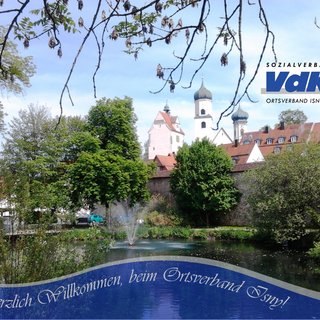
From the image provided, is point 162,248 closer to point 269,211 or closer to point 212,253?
point 212,253

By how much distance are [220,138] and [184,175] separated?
31.4 meters

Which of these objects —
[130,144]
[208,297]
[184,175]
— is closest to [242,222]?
[184,175]

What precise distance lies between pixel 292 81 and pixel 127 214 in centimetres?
2336

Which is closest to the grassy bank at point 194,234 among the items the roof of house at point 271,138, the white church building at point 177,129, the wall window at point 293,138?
the roof of house at point 271,138

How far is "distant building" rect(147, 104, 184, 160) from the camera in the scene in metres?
60.2

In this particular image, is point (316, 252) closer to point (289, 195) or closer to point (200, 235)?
point (289, 195)

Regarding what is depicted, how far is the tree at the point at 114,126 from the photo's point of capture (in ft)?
101

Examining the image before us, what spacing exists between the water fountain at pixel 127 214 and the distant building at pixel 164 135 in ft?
87.0

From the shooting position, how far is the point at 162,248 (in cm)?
2070

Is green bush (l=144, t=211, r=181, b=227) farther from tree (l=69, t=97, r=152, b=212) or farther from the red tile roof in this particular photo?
the red tile roof

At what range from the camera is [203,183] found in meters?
30.4

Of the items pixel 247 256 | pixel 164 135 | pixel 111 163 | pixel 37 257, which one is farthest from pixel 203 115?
pixel 37 257

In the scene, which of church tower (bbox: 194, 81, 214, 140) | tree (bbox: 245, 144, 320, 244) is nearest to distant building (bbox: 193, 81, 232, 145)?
church tower (bbox: 194, 81, 214, 140)

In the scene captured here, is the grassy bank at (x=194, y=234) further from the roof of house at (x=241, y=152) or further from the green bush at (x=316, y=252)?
the roof of house at (x=241, y=152)
